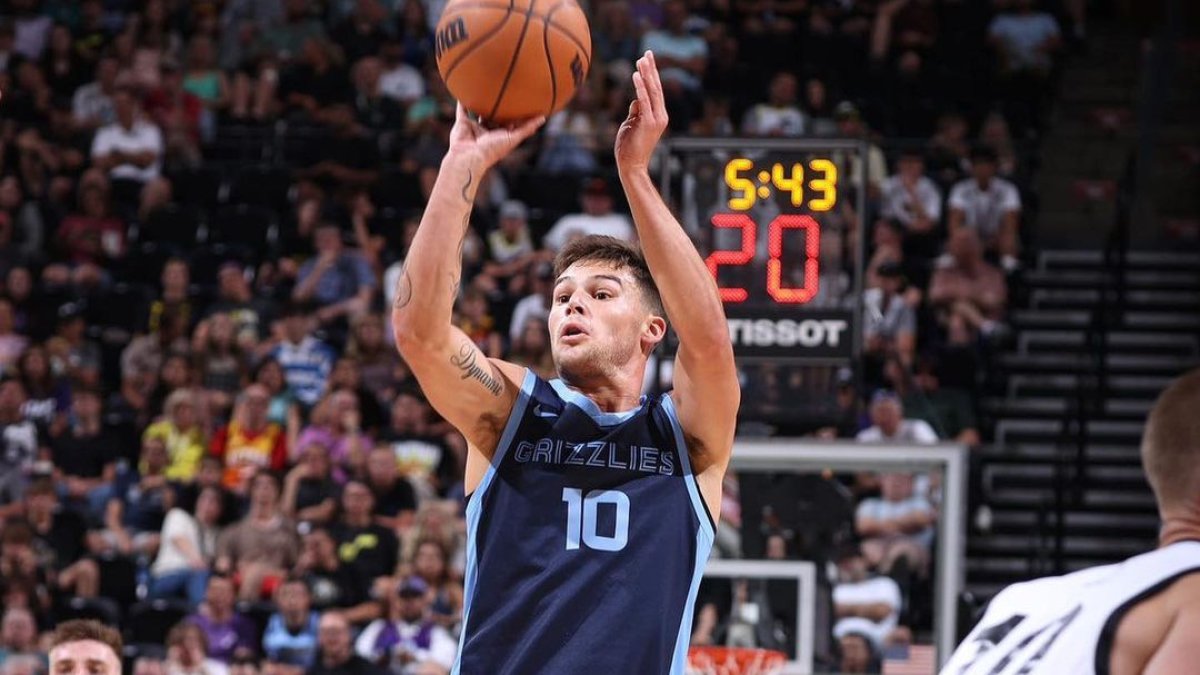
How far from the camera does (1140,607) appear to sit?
3.40m

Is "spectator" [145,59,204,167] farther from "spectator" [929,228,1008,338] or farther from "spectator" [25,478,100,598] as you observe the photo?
"spectator" [929,228,1008,338]

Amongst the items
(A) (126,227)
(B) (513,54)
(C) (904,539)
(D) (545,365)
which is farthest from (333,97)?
(B) (513,54)

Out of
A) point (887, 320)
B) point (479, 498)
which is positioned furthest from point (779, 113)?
point (479, 498)

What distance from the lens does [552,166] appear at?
50.8 ft

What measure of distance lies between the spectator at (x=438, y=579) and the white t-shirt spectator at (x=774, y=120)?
4825mm

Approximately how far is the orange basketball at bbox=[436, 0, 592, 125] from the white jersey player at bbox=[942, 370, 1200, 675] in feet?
5.43

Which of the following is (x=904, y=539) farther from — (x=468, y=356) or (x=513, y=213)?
(x=468, y=356)

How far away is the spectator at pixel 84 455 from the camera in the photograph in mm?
13180

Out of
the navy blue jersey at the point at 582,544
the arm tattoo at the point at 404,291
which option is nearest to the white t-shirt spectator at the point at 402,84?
the navy blue jersey at the point at 582,544

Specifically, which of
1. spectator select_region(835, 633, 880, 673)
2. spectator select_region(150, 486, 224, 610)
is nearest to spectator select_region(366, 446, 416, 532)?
spectator select_region(150, 486, 224, 610)

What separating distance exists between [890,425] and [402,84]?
236 inches

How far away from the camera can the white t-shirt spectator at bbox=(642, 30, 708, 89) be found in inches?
619

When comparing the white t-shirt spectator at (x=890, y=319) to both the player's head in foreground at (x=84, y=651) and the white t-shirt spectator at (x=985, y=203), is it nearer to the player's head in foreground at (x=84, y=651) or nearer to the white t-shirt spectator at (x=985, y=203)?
the white t-shirt spectator at (x=985, y=203)

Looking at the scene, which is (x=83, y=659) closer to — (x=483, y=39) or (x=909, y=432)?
(x=483, y=39)
